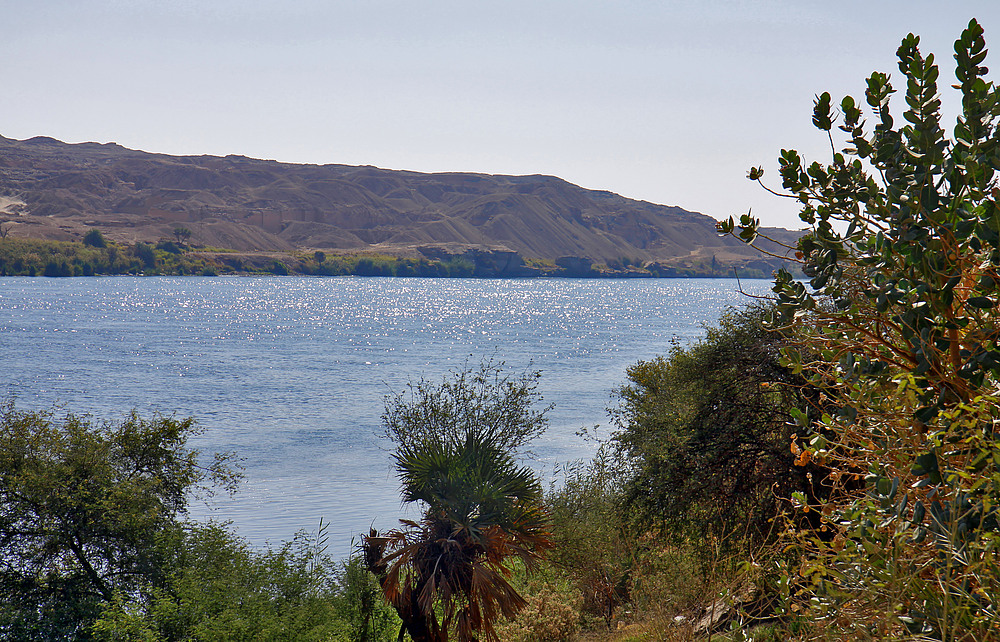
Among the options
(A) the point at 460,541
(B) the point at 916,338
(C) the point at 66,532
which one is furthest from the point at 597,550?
(B) the point at 916,338

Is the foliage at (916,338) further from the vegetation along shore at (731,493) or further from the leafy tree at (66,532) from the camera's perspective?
the leafy tree at (66,532)

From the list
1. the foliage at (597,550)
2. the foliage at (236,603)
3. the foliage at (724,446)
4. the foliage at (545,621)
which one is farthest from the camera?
the foliage at (597,550)

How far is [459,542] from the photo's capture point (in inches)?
473

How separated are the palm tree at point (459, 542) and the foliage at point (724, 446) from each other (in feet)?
11.9

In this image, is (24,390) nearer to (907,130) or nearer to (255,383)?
(255,383)

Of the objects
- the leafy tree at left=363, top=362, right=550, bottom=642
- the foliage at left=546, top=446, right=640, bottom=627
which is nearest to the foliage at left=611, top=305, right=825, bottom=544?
the foliage at left=546, top=446, right=640, bottom=627

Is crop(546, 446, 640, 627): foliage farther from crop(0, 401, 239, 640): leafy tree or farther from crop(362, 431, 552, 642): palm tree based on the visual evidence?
crop(0, 401, 239, 640): leafy tree

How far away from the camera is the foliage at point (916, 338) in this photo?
2633mm

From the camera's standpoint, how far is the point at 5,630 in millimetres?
13445

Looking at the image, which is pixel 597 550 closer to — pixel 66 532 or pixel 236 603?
pixel 236 603

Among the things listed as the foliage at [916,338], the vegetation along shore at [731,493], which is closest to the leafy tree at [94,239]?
the vegetation along shore at [731,493]

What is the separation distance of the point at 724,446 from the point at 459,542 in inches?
227

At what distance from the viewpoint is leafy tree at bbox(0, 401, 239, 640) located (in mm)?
14062

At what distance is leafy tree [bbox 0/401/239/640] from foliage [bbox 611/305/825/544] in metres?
10.2
